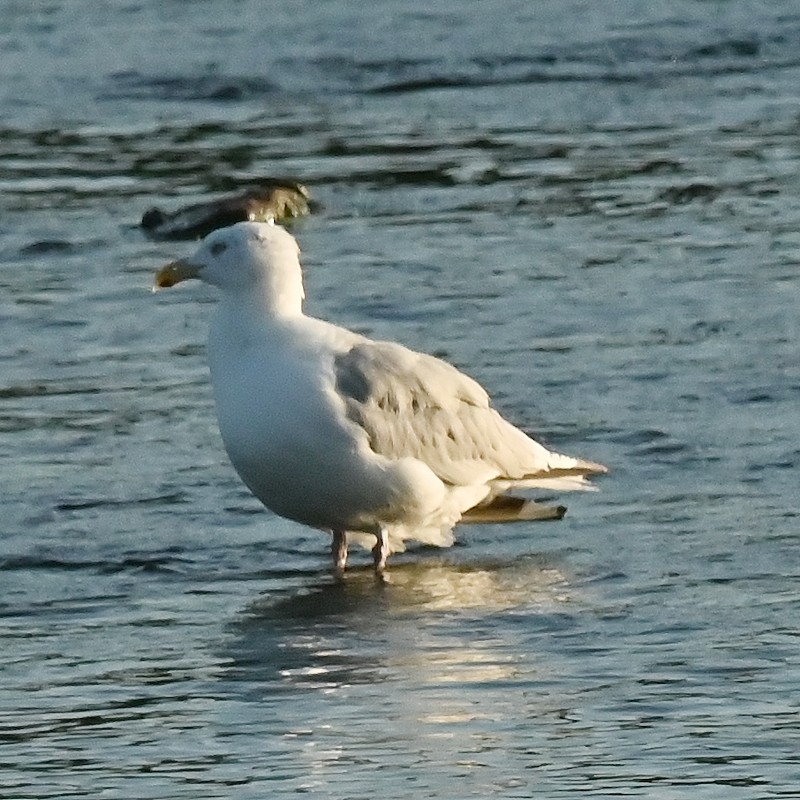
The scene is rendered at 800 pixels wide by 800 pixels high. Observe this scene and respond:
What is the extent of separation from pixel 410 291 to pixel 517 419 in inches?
95.2

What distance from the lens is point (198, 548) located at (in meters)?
8.48

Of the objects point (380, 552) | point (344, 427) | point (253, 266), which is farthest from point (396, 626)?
point (253, 266)

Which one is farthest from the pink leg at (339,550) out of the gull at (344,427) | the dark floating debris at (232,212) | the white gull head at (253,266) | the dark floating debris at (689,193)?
the dark floating debris at (689,193)

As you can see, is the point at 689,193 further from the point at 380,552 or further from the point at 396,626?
the point at 396,626

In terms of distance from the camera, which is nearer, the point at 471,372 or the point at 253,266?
the point at 253,266

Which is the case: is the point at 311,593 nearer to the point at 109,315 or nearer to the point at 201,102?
the point at 109,315

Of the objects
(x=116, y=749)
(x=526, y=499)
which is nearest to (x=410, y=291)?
(x=526, y=499)

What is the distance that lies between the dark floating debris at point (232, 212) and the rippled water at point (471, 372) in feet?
0.94

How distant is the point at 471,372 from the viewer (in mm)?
10828

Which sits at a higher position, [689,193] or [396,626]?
[689,193]

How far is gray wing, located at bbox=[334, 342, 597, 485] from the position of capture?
8.25 meters

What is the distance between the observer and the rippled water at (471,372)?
630 centimetres

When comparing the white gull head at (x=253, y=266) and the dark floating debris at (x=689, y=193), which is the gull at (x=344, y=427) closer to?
the white gull head at (x=253, y=266)

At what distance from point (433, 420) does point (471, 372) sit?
2.19m
